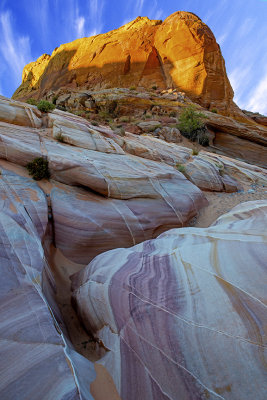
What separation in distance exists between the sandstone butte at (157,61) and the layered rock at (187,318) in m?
30.1

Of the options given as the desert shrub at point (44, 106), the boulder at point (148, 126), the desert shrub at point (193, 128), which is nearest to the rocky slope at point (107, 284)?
the desert shrub at point (44, 106)

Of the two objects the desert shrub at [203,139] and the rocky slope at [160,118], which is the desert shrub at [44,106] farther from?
the desert shrub at [203,139]

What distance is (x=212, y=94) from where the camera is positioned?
94.8 ft

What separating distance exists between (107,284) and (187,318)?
4.37 ft

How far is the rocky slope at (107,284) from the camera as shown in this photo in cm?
178

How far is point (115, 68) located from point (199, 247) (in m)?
37.7

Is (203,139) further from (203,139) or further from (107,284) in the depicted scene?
(107,284)

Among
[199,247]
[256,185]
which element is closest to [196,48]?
[256,185]

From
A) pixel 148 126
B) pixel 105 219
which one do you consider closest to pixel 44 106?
Result: pixel 105 219

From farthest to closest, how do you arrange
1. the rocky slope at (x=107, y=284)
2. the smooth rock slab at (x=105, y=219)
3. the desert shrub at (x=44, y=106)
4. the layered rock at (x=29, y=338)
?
the desert shrub at (x=44, y=106), the smooth rock slab at (x=105, y=219), the rocky slope at (x=107, y=284), the layered rock at (x=29, y=338)

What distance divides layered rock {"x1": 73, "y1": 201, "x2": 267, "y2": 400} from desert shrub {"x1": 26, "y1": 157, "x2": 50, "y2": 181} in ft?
11.5

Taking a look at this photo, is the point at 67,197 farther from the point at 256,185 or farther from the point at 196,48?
the point at 196,48

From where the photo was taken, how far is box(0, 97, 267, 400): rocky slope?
1777mm

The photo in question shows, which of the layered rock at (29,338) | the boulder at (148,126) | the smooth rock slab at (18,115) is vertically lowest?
the layered rock at (29,338)
